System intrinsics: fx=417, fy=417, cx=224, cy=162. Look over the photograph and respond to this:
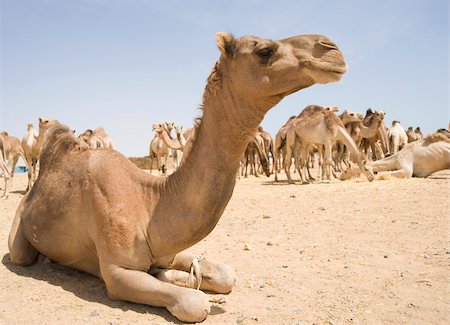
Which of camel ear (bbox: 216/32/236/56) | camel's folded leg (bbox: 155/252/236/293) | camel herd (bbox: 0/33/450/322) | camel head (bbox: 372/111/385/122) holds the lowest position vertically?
camel's folded leg (bbox: 155/252/236/293)

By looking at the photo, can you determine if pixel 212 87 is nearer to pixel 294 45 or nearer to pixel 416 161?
pixel 294 45

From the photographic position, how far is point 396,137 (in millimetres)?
20141

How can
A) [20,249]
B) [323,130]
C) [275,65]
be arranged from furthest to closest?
1. [323,130]
2. [20,249]
3. [275,65]

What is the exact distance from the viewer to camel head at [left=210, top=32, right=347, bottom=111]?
2795mm

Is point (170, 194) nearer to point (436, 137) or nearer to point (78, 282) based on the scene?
point (78, 282)

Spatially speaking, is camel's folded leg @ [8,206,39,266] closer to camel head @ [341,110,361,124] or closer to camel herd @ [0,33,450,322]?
camel herd @ [0,33,450,322]

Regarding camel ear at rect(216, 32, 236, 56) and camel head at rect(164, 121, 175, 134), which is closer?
camel ear at rect(216, 32, 236, 56)

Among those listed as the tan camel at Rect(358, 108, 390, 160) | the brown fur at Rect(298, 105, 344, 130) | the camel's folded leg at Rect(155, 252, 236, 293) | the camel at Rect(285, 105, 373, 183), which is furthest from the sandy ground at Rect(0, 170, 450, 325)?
the tan camel at Rect(358, 108, 390, 160)

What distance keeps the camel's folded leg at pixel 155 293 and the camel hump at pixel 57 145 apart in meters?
1.39

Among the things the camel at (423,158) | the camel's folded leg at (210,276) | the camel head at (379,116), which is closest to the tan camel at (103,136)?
the camel at (423,158)

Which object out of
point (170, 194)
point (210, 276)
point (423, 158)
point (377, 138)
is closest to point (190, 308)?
point (210, 276)

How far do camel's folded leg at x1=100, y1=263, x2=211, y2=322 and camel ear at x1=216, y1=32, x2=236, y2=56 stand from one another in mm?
1821

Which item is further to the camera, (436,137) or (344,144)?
(344,144)

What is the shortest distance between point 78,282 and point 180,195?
148cm
